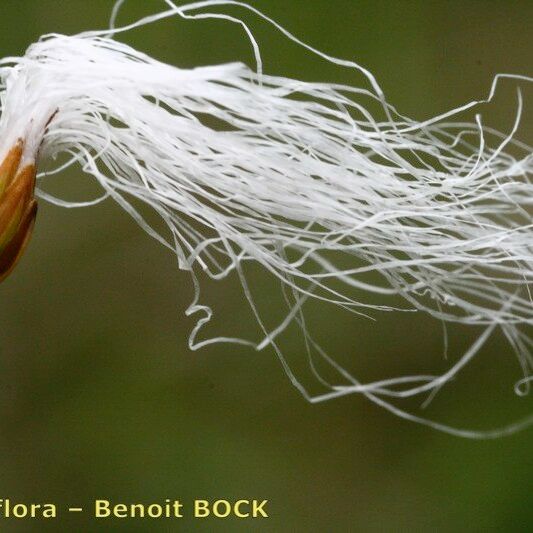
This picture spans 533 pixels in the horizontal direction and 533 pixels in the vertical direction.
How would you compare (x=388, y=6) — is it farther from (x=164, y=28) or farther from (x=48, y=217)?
(x=48, y=217)

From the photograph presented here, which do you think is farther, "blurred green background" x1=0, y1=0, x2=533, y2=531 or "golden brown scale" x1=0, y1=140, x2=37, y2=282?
"blurred green background" x1=0, y1=0, x2=533, y2=531

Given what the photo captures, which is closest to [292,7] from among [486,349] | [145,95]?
[486,349]

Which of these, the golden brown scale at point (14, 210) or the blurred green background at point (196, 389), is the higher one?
the blurred green background at point (196, 389)

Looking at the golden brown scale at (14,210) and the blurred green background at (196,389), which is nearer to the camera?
the golden brown scale at (14,210)

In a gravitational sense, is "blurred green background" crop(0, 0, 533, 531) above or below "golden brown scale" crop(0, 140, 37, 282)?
above
